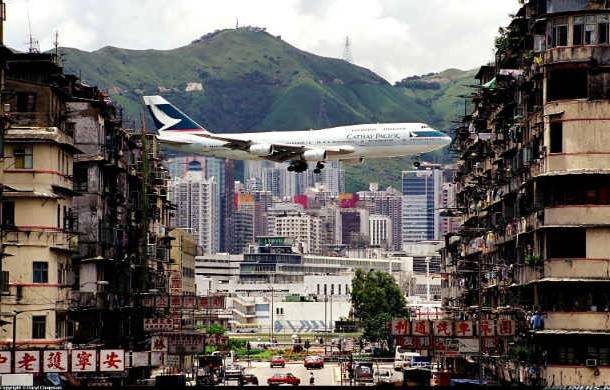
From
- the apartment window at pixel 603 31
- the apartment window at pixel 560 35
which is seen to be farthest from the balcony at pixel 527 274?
the apartment window at pixel 603 31

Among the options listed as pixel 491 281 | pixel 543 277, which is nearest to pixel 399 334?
pixel 543 277

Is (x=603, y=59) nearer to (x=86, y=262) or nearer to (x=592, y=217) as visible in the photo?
(x=592, y=217)

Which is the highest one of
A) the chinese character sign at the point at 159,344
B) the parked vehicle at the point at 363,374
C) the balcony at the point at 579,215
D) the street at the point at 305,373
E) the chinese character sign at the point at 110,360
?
the balcony at the point at 579,215

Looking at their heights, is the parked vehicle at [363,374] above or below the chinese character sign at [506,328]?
below

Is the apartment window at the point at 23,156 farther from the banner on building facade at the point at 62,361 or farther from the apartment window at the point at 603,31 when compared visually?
the apartment window at the point at 603,31

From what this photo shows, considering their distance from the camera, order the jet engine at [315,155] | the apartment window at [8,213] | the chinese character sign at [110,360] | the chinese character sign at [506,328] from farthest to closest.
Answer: the jet engine at [315,155] → the chinese character sign at [506,328] → the apartment window at [8,213] → the chinese character sign at [110,360]

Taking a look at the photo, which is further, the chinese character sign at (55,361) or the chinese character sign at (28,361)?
the chinese character sign at (55,361)

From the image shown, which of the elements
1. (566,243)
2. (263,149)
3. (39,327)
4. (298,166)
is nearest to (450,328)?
(566,243)
